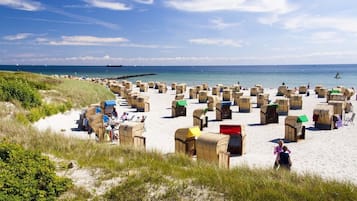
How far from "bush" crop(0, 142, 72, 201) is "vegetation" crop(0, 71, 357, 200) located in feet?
1.09

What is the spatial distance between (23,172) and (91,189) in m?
1.33

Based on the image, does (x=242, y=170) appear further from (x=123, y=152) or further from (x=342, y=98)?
(x=342, y=98)

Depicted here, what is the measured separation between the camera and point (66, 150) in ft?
28.4

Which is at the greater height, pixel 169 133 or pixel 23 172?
pixel 23 172

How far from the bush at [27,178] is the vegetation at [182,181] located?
1.09 ft

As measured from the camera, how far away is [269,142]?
15164 millimetres

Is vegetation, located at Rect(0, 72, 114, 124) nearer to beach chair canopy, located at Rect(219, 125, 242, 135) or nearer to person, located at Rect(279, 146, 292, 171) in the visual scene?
beach chair canopy, located at Rect(219, 125, 242, 135)

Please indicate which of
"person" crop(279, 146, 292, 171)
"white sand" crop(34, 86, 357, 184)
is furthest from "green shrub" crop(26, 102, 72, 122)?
"person" crop(279, 146, 292, 171)

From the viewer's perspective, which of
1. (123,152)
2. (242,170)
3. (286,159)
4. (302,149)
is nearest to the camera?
(242,170)

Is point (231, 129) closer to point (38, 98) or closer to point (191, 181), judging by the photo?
point (191, 181)

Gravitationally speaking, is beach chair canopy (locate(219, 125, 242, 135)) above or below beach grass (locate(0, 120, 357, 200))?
below

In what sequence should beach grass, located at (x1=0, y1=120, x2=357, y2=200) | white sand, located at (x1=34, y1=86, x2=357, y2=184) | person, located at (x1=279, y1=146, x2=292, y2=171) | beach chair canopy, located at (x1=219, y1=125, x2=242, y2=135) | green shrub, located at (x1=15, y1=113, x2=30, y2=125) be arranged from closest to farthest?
beach grass, located at (x1=0, y1=120, x2=357, y2=200)
person, located at (x1=279, y1=146, x2=292, y2=171)
white sand, located at (x1=34, y1=86, x2=357, y2=184)
beach chair canopy, located at (x1=219, y1=125, x2=242, y2=135)
green shrub, located at (x1=15, y1=113, x2=30, y2=125)

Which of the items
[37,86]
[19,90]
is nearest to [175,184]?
[19,90]

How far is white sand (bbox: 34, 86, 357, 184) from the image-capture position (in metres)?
11.2
